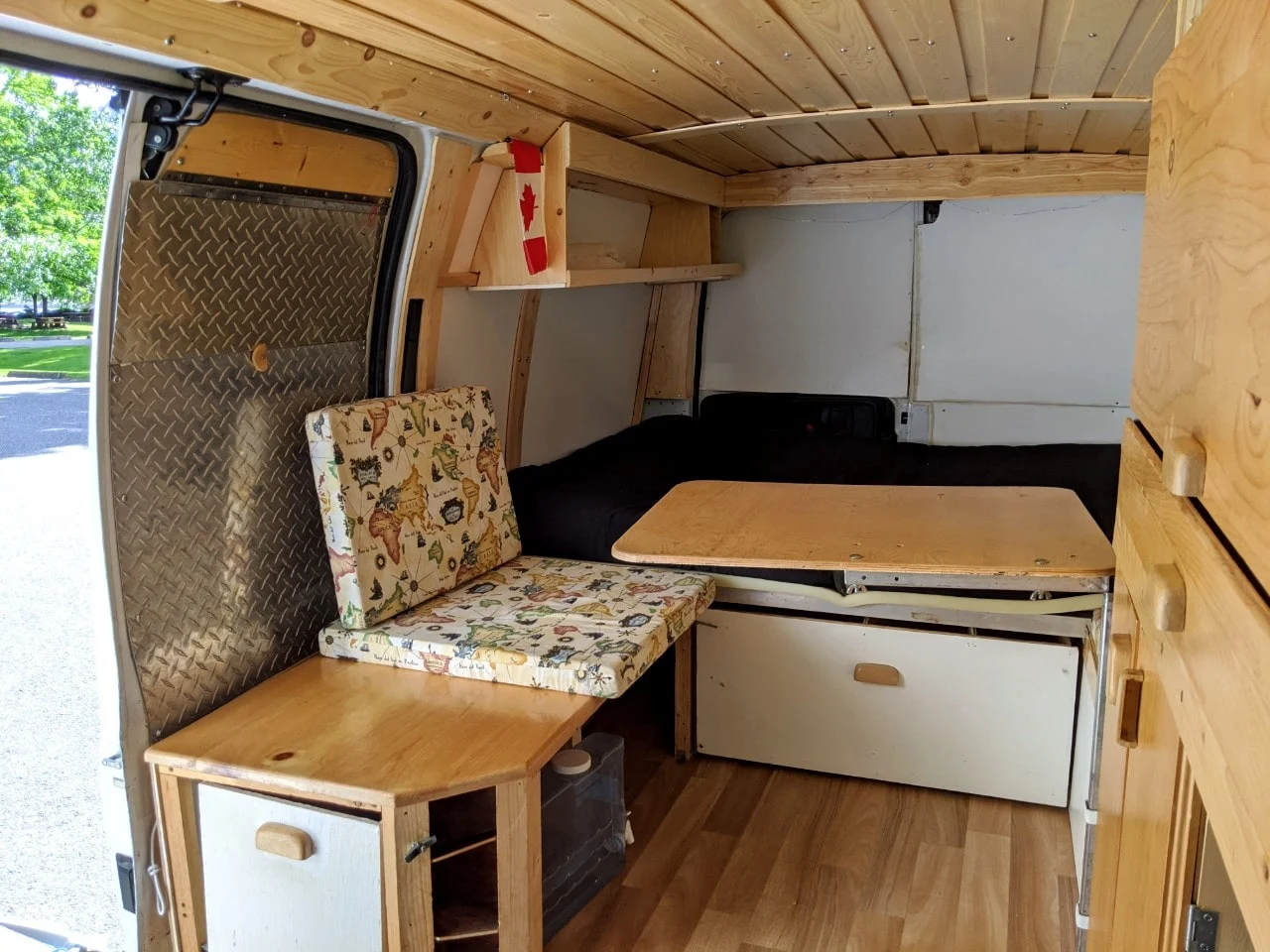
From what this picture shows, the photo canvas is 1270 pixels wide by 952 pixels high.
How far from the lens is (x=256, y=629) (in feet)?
6.82

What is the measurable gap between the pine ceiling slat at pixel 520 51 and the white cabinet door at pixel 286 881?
1272 millimetres

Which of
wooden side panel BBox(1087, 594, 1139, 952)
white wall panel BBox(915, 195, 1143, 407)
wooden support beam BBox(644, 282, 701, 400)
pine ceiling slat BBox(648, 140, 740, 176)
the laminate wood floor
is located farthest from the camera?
wooden support beam BBox(644, 282, 701, 400)

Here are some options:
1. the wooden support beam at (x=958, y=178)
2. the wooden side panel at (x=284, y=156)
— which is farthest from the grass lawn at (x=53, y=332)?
the wooden support beam at (x=958, y=178)

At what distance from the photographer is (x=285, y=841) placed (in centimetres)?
165

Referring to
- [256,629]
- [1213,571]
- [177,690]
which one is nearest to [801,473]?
[256,629]

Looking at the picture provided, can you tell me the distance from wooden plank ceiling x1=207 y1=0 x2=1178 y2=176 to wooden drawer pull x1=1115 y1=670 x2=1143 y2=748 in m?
1.07

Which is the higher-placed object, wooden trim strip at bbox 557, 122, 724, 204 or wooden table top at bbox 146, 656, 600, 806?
wooden trim strip at bbox 557, 122, 724, 204

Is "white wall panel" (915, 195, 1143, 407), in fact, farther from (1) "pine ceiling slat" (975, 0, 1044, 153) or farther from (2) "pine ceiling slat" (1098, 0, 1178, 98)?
(2) "pine ceiling slat" (1098, 0, 1178, 98)

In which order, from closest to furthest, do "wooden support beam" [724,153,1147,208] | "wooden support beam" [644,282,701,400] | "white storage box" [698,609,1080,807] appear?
"white storage box" [698,609,1080,807]
"wooden support beam" [724,153,1147,208]
"wooden support beam" [644,282,701,400]

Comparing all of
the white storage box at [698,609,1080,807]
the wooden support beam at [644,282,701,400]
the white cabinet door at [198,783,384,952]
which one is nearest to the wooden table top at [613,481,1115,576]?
the white storage box at [698,609,1080,807]

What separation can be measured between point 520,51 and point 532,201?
690mm

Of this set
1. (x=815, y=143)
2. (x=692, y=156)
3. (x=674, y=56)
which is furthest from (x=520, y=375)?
(x=674, y=56)

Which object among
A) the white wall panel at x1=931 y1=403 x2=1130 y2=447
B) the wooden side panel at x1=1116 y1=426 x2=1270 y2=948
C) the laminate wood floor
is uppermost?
the wooden side panel at x1=1116 y1=426 x2=1270 y2=948

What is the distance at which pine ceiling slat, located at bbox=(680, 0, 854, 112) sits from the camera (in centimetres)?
161
